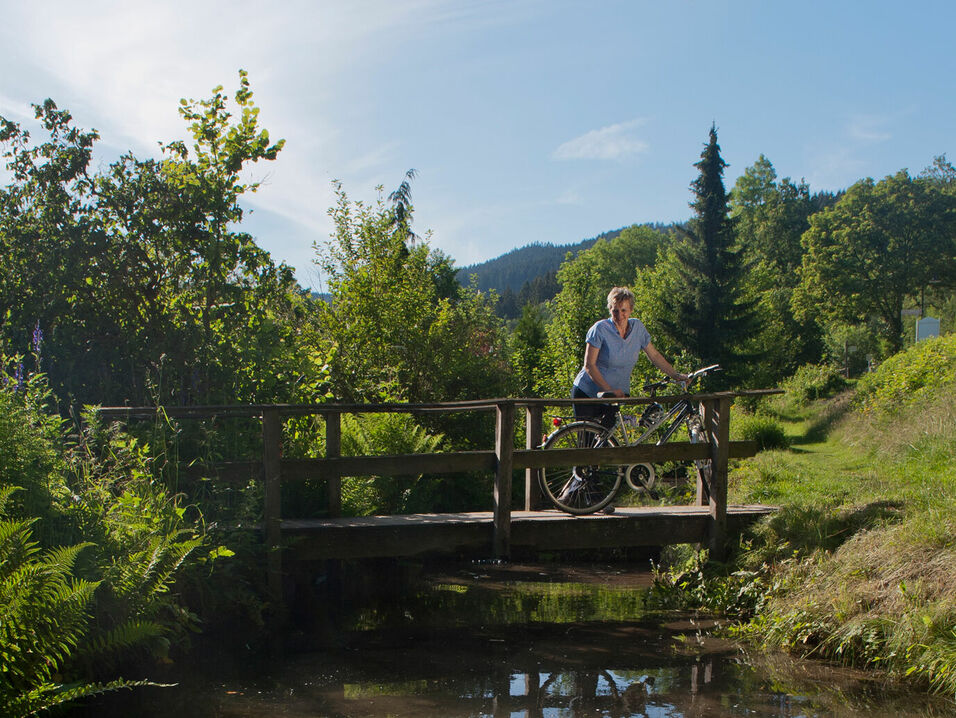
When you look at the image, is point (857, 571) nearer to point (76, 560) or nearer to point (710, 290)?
point (76, 560)

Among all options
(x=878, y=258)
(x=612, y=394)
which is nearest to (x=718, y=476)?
(x=612, y=394)

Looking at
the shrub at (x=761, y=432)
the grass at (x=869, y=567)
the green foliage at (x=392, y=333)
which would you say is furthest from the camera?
the shrub at (x=761, y=432)

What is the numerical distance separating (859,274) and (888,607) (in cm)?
5424

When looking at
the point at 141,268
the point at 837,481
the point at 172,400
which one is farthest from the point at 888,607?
the point at 141,268

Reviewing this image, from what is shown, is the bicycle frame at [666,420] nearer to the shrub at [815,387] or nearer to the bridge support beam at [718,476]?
the bridge support beam at [718,476]

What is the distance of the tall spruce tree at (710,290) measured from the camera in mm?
39062

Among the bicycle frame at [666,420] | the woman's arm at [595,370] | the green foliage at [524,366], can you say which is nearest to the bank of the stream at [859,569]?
the bicycle frame at [666,420]

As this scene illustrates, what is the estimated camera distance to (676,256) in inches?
1582

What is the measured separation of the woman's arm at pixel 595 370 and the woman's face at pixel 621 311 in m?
0.33

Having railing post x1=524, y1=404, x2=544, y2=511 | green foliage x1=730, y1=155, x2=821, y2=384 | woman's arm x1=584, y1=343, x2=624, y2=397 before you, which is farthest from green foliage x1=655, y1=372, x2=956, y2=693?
green foliage x1=730, y1=155, x2=821, y2=384

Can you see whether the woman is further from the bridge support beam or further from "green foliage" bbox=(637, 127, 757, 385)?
"green foliage" bbox=(637, 127, 757, 385)

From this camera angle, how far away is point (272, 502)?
7125 mm

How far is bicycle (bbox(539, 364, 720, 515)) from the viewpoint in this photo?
27.0 feet

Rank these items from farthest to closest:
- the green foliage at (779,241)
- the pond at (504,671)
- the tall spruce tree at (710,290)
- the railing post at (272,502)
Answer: the green foliage at (779,241)
the tall spruce tree at (710,290)
the railing post at (272,502)
the pond at (504,671)
